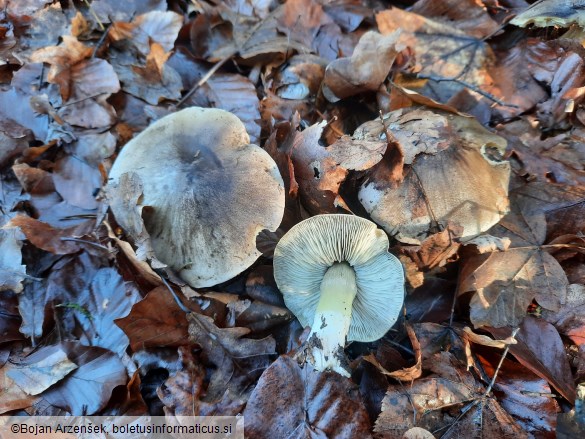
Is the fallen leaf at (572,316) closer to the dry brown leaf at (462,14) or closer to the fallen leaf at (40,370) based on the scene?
the dry brown leaf at (462,14)

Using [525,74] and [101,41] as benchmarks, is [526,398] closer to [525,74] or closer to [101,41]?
[525,74]

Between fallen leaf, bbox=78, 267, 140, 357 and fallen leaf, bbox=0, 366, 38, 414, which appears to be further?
fallen leaf, bbox=78, 267, 140, 357

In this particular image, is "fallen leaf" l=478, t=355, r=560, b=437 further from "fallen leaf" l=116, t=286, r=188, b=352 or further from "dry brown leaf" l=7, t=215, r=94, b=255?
"dry brown leaf" l=7, t=215, r=94, b=255

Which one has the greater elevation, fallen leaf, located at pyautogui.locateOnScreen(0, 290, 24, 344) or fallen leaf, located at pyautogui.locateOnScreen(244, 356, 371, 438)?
fallen leaf, located at pyautogui.locateOnScreen(0, 290, 24, 344)

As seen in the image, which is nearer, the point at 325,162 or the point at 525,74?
the point at 325,162

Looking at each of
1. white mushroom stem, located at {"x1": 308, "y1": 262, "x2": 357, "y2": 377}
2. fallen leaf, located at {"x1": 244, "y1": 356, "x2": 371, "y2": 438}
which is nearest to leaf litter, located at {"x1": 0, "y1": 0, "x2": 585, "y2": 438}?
fallen leaf, located at {"x1": 244, "y1": 356, "x2": 371, "y2": 438}

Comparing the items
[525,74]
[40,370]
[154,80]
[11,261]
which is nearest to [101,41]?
[154,80]

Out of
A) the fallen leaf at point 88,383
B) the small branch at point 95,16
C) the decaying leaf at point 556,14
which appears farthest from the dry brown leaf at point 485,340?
the small branch at point 95,16

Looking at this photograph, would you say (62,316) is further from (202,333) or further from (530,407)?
(530,407)
